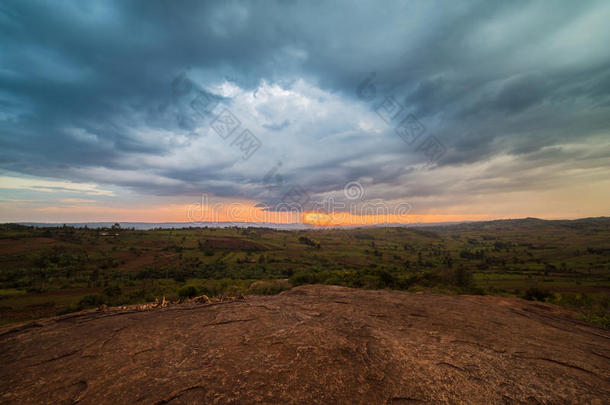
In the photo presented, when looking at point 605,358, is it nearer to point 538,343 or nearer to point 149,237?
point 538,343

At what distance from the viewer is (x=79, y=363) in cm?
721

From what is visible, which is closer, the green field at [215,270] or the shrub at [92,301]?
the shrub at [92,301]

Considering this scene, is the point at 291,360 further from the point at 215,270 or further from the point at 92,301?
the point at 215,270

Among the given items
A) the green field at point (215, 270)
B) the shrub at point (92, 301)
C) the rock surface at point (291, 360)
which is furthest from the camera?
the green field at point (215, 270)

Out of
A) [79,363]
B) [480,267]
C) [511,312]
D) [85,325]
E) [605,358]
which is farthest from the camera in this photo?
[480,267]

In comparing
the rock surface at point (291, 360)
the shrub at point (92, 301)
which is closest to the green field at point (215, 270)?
the shrub at point (92, 301)

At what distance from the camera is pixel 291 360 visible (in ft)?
23.1

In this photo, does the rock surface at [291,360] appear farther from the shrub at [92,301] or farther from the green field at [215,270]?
the shrub at [92,301]

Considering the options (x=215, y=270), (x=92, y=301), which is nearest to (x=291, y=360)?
(x=92, y=301)

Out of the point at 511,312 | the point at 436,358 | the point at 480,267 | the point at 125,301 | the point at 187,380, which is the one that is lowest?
the point at 480,267

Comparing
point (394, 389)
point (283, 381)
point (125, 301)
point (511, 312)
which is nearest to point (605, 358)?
point (511, 312)

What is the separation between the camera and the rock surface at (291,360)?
19.2ft

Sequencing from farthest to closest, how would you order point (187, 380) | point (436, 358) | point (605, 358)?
point (605, 358) → point (436, 358) → point (187, 380)

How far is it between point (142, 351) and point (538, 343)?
49.1ft
